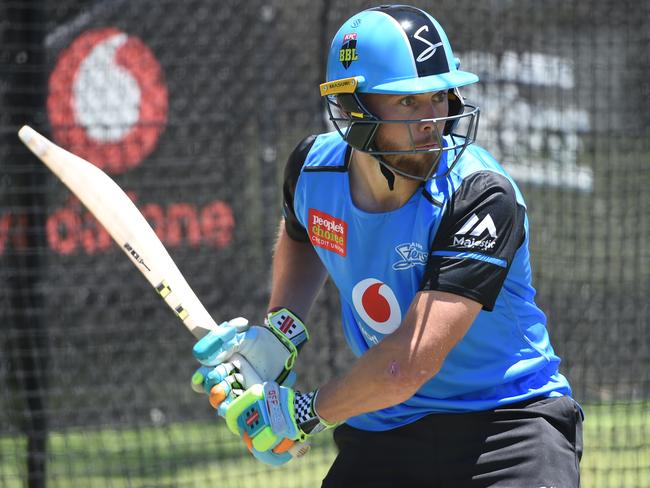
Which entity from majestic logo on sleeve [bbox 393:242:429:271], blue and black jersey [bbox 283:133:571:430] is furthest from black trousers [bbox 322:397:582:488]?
majestic logo on sleeve [bbox 393:242:429:271]

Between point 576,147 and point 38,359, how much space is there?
3259mm

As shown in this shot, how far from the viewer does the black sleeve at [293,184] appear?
3221mm

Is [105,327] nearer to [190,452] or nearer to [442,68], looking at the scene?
[190,452]

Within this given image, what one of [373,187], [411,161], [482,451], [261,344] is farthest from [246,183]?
[482,451]

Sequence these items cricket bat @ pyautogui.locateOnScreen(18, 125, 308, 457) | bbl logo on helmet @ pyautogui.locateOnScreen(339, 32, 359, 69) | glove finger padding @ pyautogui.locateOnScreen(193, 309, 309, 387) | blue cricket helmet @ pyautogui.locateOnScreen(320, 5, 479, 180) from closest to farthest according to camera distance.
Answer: blue cricket helmet @ pyautogui.locateOnScreen(320, 5, 479, 180) < bbl logo on helmet @ pyautogui.locateOnScreen(339, 32, 359, 69) < glove finger padding @ pyautogui.locateOnScreen(193, 309, 309, 387) < cricket bat @ pyautogui.locateOnScreen(18, 125, 308, 457)

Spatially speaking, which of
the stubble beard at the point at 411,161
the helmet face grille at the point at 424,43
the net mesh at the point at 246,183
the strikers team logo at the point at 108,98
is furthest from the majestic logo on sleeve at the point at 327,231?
the strikers team logo at the point at 108,98

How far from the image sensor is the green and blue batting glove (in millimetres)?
2803

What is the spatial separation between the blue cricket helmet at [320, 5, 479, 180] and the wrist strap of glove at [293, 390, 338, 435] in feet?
2.28

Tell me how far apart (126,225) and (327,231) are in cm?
67

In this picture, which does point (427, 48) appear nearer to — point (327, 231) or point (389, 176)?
point (389, 176)

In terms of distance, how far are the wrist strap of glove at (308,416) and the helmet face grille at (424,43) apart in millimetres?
960

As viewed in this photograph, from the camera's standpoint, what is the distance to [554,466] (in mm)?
2789

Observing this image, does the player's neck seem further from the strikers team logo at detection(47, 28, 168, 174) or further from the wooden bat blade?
the strikers team logo at detection(47, 28, 168, 174)

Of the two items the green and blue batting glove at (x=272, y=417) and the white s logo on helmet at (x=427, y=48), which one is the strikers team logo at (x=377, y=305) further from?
the white s logo on helmet at (x=427, y=48)
